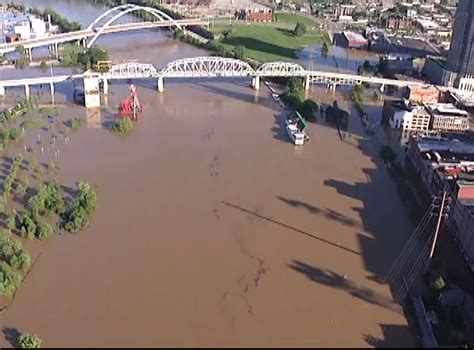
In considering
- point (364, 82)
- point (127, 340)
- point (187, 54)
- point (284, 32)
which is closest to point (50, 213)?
point (127, 340)

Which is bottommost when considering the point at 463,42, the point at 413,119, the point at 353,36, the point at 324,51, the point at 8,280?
the point at 8,280

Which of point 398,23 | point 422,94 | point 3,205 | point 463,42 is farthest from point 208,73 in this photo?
point 398,23

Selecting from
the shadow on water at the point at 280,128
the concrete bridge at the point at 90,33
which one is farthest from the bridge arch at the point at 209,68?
the concrete bridge at the point at 90,33

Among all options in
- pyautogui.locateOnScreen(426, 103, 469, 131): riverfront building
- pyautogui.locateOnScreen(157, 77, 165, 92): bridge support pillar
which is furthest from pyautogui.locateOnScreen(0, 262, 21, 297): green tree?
pyautogui.locateOnScreen(426, 103, 469, 131): riverfront building

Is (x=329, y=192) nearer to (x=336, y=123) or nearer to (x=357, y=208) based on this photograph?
(x=357, y=208)

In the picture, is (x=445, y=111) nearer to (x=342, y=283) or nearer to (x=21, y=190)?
(x=342, y=283)

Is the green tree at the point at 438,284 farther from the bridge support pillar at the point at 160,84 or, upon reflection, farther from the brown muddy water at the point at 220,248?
the bridge support pillar at the point at 160,84
